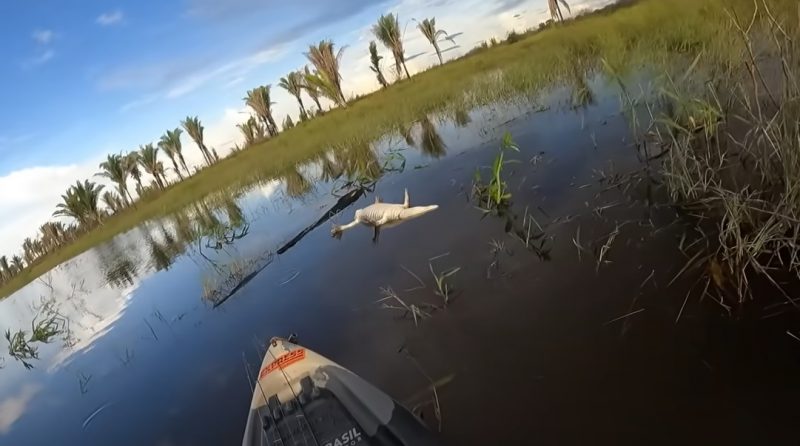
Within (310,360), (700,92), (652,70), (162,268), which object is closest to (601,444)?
(310,360)

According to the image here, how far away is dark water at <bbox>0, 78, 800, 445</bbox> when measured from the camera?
9.48ft

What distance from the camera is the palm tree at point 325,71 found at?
89.6 ft

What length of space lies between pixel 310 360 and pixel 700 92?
5.56 m

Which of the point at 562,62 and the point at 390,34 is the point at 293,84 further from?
the point at 562,62

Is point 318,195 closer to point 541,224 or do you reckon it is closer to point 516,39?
point 541,224

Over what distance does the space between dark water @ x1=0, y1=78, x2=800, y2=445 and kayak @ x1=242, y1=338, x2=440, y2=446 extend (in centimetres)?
48

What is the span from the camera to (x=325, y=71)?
92.0ft

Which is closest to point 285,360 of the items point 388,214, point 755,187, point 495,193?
point 495,193

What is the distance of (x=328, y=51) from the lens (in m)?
27.8

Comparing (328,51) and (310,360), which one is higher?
(328,51)

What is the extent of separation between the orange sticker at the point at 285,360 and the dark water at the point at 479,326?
2.19ft

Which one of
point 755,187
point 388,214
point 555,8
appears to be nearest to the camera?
point 755,187

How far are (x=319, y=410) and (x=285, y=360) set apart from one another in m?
0.70

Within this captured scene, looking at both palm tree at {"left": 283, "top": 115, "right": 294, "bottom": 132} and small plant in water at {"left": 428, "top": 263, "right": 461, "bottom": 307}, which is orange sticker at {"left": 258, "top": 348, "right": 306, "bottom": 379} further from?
palm tree at {"left": 283, "top": 115, "right": 294, "bottom": 132}
